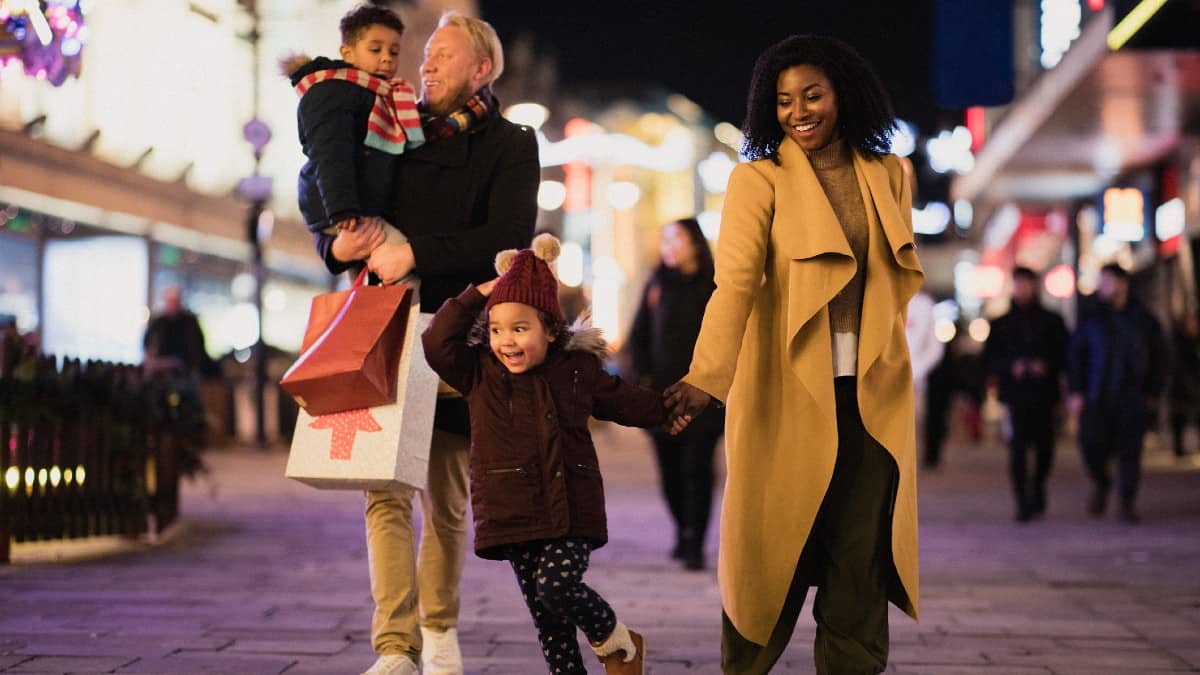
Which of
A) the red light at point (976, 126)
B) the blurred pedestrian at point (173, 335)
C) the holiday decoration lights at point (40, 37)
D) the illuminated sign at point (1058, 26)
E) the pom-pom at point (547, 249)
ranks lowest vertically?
the pom-pom at point (547, 249)

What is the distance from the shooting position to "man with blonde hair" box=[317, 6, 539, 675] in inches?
198

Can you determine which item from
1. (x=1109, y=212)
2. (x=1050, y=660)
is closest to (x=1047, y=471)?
(x=1050, y=660)

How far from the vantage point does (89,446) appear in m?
9.40

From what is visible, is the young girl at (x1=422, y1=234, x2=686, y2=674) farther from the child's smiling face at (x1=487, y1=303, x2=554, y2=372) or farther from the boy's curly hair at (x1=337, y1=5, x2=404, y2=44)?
the boy's curly hair at (x1=337, y1=5, x2=404, y2=44)

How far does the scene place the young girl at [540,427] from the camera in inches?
172

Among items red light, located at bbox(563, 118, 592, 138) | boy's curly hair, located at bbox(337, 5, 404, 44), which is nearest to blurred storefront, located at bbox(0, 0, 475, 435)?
boy's curly hair, located at bbox(337, 5, 404, 44)

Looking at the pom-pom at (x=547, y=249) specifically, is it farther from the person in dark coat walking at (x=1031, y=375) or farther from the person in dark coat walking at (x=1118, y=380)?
the person in dark coat walking at (x=1118, y=380)

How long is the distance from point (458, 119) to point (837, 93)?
124 centimetres

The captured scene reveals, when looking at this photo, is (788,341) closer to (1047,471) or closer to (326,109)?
(326,109)

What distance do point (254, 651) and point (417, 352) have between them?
164 centimetres

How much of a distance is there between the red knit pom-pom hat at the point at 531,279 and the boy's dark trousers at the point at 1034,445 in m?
8.05

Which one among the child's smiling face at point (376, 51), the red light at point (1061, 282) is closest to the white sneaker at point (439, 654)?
the child's smiling face at point (376, 51)

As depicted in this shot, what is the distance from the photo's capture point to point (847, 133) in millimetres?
4578

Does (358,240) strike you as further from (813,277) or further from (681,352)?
(681,352)
